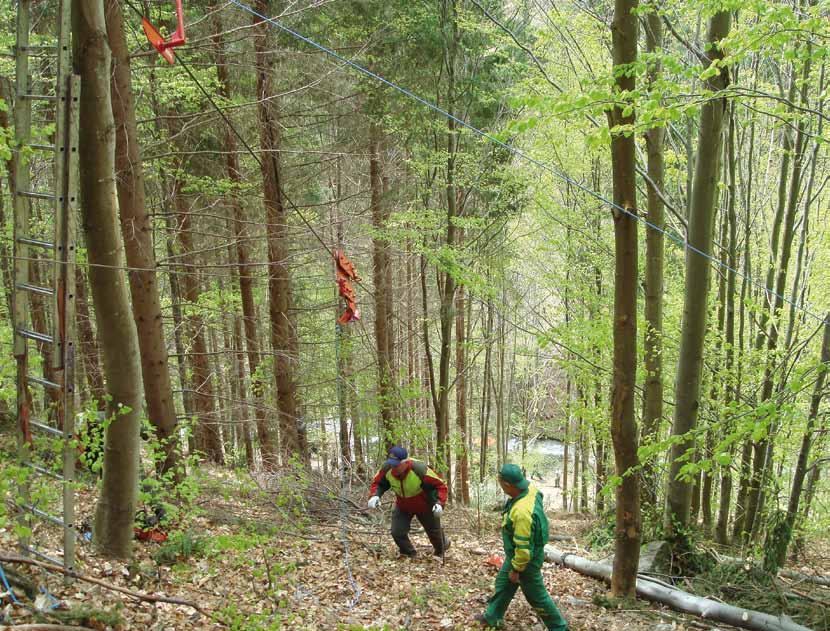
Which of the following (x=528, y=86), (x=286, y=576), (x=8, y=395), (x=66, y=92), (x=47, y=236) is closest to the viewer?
(x=66, y=92)

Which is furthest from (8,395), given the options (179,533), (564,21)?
(564,21)

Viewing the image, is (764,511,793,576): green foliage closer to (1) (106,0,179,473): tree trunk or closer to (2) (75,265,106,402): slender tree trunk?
(1) (106,0,179,473): tree trunk

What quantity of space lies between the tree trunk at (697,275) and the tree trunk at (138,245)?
6.09 metres

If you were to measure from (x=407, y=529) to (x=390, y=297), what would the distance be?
927cm

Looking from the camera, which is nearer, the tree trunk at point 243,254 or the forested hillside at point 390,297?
the forested hillside at point 390,297

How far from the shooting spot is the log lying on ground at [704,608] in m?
5.93

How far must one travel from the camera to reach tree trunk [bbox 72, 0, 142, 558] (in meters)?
4.74

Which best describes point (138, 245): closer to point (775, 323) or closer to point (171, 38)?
point (171, 38)

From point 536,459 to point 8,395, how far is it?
2459 cm

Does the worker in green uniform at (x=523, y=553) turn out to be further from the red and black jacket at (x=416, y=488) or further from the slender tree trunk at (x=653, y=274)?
the slender tree trunk at (x=653, y=274)

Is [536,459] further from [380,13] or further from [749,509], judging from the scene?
[380,13]

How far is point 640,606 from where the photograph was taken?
6.55 meters

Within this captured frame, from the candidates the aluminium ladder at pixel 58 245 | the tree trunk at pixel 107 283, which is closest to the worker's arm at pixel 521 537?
the tree trunk at pixel 107 283

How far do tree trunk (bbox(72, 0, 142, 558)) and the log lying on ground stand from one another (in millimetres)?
5520
